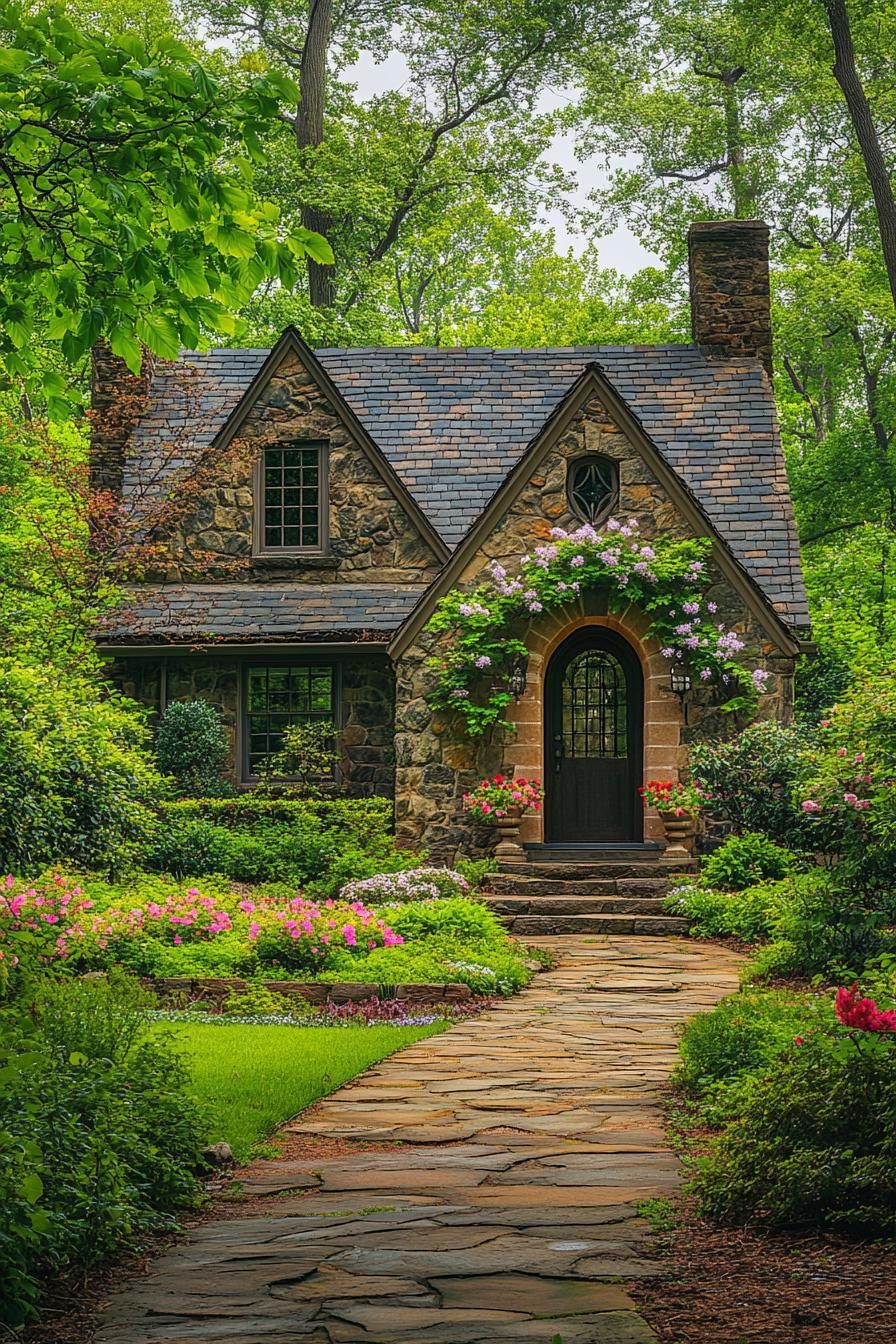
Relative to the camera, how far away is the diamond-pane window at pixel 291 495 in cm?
2069

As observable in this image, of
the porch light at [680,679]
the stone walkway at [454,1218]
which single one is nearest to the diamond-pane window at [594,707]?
the porch light at [680,679]

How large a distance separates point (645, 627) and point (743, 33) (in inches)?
535

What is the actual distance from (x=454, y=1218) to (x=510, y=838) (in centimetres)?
1232

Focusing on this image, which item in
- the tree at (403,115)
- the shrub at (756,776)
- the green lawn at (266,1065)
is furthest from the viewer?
the tree at (403,115)

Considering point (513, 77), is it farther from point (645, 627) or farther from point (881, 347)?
point (645, 627)

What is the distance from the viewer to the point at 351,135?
3106 centimetres

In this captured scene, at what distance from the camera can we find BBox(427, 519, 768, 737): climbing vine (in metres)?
17.3

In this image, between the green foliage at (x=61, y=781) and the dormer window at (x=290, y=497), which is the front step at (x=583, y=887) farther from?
the dormer window at (x=290, y=497)

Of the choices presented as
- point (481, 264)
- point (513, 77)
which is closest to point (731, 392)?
point (513, 77)

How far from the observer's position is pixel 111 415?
21.4 m

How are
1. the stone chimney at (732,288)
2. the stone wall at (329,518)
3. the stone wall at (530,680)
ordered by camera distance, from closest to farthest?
1. the stone wall at (530,680)
2. the stone wall at (329,518)
3. the stone chimney at (732,288)

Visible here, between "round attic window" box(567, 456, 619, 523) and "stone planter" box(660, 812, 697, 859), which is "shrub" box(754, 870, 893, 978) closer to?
"stone planter" box(660, 812, 697, 859)

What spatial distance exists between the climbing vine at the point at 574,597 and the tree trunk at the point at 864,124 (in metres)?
6.66

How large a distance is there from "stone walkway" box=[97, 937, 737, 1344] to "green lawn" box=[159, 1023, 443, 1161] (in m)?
0.19
